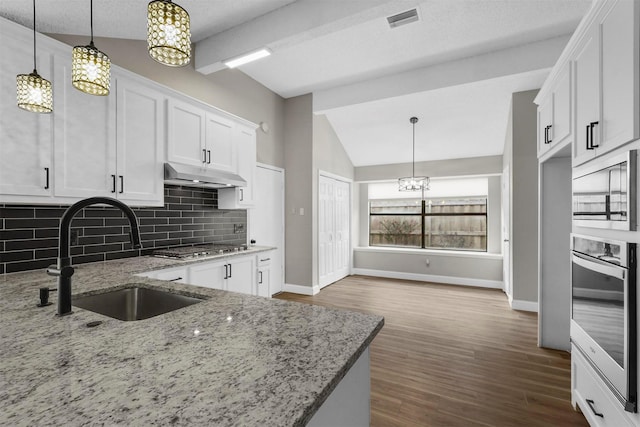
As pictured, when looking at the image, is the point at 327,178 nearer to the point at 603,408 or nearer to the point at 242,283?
the point at 242,283

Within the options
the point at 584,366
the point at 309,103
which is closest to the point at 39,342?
the point at 584,366

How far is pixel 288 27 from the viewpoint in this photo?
9.55ft

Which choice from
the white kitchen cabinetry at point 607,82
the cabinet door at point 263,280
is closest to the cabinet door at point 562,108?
the white kitchen cabinetry at point 607,82

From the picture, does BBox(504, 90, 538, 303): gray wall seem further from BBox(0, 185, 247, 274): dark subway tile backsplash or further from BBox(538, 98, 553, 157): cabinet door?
BBox(0, 185, 247, 274): dark subway tile backsplash

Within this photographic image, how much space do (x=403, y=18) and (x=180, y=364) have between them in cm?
335

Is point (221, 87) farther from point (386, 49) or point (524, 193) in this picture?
point (524, 193)

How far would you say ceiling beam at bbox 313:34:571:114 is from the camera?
11.3 ft

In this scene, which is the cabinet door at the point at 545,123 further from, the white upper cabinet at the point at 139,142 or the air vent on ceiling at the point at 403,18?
the white upper cabinet at the point at 139,142

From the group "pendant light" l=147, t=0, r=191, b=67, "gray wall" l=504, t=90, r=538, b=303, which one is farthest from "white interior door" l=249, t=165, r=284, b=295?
"gray wall" l=504, t=90, r=538, b=303

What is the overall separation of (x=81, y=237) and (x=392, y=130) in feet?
15.1

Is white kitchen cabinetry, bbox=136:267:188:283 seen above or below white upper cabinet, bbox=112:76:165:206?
below

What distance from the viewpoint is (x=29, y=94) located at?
4.97ft

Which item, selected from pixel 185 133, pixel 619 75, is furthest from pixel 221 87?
pixel 619 75

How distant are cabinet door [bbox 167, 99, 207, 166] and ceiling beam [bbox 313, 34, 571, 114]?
2.26m
